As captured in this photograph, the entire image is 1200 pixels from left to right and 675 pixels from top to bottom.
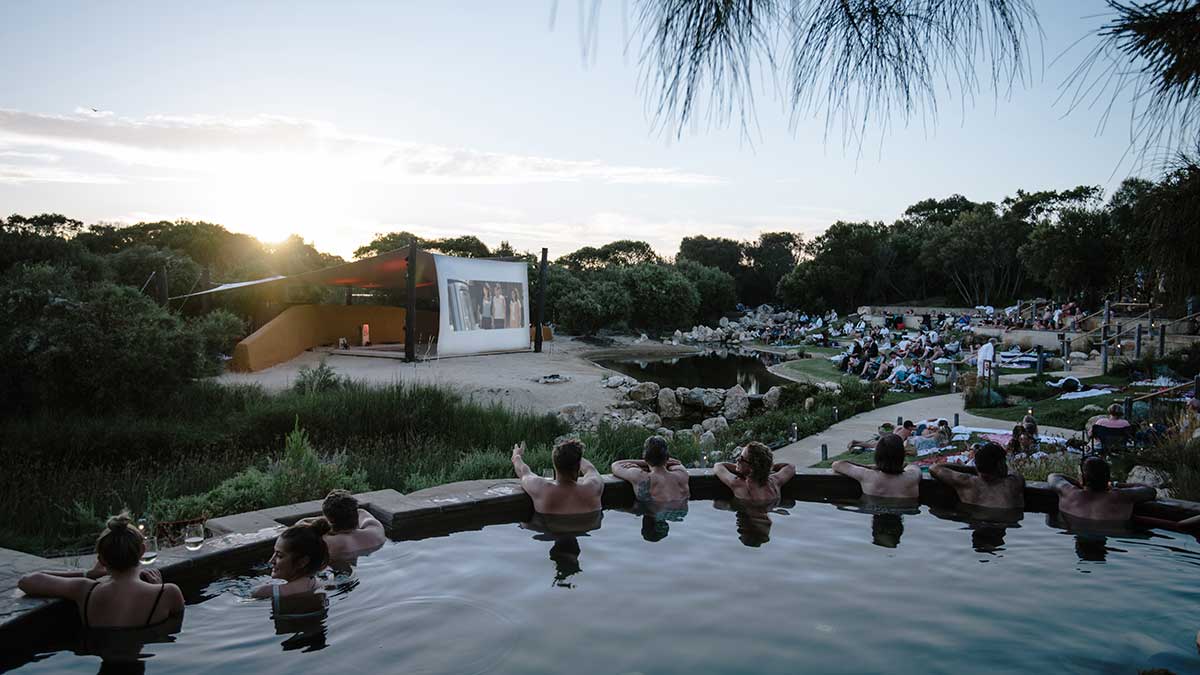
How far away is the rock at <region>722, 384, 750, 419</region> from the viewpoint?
1623cm

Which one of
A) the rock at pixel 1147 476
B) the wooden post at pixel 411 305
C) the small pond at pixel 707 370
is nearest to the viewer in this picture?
the rock at pixel 1147 476

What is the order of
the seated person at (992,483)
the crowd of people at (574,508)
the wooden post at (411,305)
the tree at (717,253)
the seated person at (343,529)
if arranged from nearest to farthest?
1. the crowd of people at (574,508)
2. the seated person at (343,529)
3. the seated person at (992,483)
4. the wooden post at (411,305)
5. the tree at (717,253)

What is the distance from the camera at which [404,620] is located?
12.3 feet

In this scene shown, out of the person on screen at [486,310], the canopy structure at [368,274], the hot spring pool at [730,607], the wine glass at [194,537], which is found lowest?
the hot spring pool at [730,607]

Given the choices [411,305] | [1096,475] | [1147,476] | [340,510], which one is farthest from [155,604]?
[411,305]

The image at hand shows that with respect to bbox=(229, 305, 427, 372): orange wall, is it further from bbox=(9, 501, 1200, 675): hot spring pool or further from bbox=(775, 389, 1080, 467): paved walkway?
bbox=(9, 501, 1200, 675): hot spring pool

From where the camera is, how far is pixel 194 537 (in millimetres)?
3977

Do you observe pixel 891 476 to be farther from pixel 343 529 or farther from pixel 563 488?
pixel 343 529

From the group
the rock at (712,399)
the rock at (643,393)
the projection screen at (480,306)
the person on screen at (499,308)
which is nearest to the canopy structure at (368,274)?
the projection screen at (480,306)

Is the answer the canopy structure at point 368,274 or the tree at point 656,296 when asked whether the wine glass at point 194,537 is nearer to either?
the canopy structure at point 368,274

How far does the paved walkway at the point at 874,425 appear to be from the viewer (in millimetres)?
10047

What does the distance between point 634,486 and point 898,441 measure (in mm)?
2075

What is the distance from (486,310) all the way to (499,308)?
640 millimetres

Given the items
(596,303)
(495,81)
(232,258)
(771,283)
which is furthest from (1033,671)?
(771,283)
